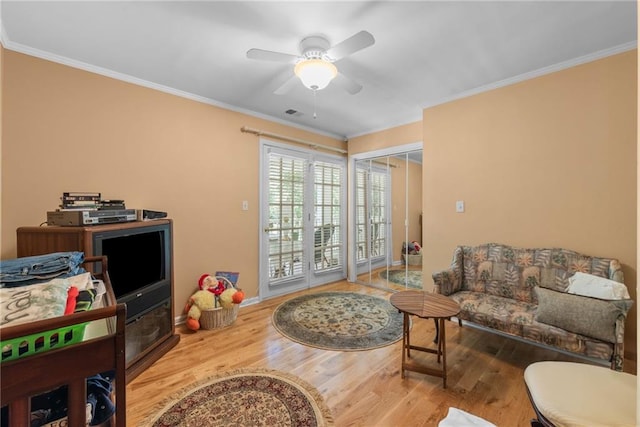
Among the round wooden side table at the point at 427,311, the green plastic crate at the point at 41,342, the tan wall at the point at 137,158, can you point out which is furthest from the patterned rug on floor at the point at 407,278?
the green plastic crate at the point at 41,342

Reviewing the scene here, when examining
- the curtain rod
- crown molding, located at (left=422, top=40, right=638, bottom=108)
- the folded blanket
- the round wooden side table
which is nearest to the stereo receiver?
the folded blanket

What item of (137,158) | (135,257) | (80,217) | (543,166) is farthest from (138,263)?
(543,166)

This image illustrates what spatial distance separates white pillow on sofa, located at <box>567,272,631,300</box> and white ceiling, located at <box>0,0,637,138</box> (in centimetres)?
175

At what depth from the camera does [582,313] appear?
1.68m

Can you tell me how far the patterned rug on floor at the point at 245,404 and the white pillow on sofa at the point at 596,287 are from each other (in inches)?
77.3

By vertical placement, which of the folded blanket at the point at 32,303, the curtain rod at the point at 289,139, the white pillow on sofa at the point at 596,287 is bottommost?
the white pillow on sofa at the point at 596,287

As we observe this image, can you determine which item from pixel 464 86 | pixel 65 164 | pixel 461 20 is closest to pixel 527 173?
pixel 464 86

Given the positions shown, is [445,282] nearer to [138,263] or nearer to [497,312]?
[497,312]

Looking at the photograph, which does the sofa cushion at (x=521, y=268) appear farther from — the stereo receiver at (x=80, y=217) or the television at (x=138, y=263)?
the stereo receiver at (x=80, y=217)

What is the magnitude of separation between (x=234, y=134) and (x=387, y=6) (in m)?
2.17

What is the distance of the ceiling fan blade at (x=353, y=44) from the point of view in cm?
153

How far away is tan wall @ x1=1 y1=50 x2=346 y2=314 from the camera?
6.62ft

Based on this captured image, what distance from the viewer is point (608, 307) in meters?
1.62

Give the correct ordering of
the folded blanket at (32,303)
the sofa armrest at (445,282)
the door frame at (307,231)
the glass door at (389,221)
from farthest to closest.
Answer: the glass door at (389,221) → the door frame at (307,231) → the sofa armrest at (445,282) → the folded blanket at (32,303)
